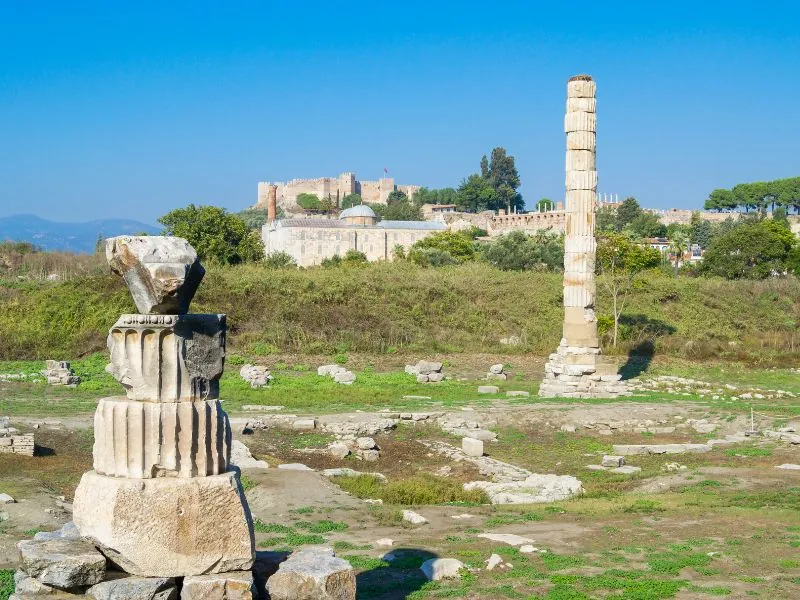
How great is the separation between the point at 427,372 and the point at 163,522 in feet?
74.5

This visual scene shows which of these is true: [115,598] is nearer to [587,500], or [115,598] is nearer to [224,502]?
[224,502]

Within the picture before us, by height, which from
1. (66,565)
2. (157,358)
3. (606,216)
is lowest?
(66,565)

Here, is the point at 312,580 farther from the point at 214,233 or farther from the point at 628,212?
the point at 628,212

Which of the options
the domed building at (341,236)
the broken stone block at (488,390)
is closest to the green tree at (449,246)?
the domed building at (341,236)

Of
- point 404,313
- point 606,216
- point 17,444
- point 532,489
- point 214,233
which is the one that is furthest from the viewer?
point 606,216

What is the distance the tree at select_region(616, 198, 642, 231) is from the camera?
316 ft

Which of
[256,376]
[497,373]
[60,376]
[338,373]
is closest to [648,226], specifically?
[497,373]

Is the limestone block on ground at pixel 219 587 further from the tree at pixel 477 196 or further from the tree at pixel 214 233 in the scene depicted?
the tree at pixel 477 196

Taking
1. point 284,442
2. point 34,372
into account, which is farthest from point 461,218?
point 284,442

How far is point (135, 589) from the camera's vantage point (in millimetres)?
6137

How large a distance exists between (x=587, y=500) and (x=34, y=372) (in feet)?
60.6

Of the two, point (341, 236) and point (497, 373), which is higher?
point (341, 236)

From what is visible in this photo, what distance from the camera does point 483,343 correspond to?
1398 inches

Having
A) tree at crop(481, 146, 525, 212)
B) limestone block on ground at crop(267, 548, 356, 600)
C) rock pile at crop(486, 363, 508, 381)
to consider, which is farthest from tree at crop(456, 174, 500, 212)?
limestone block on ground at crop(267, 548, 356, 600)
